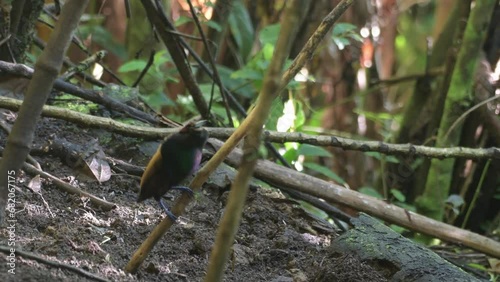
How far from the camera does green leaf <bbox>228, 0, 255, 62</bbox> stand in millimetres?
4648

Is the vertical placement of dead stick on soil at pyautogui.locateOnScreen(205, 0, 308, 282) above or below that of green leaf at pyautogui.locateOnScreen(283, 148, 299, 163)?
below

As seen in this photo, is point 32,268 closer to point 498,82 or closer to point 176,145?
point 176,145

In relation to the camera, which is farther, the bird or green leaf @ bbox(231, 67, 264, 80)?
green leaf @ bbox(231, 67, 264, 80)

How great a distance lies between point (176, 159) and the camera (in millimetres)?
1563

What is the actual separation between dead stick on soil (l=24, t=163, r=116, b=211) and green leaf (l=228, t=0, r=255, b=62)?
2.87 metres

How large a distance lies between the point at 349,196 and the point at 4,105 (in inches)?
48.2

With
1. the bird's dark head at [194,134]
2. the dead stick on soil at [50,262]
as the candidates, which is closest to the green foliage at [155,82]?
the bird's dark head at [194,134]

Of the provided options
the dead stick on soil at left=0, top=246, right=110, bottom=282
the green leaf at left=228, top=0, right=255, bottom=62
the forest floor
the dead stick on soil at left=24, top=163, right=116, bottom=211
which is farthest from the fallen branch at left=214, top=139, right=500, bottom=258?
the green leaf at left=228, top=0, right=255, bottom=62

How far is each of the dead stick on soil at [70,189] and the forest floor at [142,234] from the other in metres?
0.02

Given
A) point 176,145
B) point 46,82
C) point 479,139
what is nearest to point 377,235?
point 176,145

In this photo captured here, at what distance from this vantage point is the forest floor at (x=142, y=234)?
158 cm

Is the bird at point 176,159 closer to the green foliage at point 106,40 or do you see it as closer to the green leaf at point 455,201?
the green leaf at point 455,201

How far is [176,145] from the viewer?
1.54 meters

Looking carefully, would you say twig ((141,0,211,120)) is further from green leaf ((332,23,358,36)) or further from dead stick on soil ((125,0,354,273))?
dead stick on soil ((125,0,354,273))
